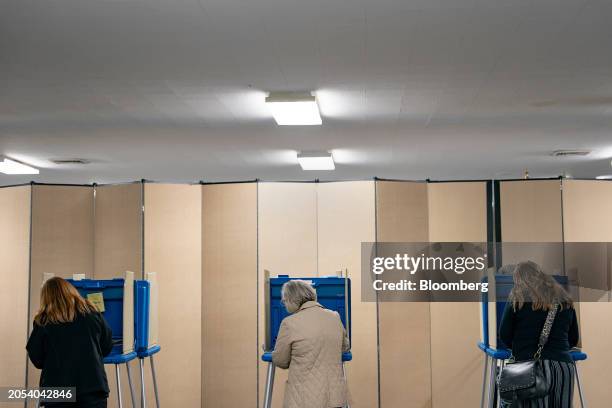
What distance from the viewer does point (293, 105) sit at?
18.3ft

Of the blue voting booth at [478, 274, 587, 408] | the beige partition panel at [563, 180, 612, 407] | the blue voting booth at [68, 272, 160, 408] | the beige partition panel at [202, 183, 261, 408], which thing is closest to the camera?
the blue voting booth at [68, 272, 160, 408]

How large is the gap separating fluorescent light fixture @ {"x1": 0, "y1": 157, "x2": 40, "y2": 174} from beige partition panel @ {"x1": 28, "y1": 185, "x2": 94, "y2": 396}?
6.03ft

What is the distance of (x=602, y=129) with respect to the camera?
22.9ft

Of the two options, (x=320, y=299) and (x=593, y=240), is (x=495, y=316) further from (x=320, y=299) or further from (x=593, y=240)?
(x=593, y=240)

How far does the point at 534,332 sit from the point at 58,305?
9.25 ft

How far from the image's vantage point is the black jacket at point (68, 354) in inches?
155

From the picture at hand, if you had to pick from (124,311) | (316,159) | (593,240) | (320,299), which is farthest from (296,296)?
A: (316,159)

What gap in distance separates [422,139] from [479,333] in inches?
82.2

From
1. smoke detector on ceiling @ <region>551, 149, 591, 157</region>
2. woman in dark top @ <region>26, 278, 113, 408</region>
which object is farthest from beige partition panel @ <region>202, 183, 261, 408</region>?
smoke detector on ceiling @ <region>551, 149, 591, 157</region>

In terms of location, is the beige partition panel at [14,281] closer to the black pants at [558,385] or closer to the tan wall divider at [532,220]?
the tan wall divider at [532,220]

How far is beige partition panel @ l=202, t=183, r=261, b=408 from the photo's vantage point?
6645 millimetres

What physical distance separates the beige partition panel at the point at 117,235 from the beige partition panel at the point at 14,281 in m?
0.66

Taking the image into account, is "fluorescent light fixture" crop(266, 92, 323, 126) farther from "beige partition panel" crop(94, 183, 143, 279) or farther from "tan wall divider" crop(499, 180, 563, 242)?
"tan wall divider" crop(499, 180, 563, 242)

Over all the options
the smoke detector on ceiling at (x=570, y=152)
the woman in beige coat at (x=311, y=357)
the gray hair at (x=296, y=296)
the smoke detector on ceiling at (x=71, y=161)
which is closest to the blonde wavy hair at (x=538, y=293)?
the woman in beige coat at (x=311, y=357)
